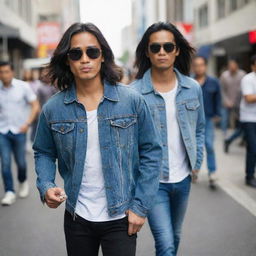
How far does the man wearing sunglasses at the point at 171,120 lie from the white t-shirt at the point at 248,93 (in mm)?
3367

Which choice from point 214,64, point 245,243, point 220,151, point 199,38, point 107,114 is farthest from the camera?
point 199,38

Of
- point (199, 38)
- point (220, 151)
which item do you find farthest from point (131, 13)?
point (220, 151)

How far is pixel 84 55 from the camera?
8.44 feet

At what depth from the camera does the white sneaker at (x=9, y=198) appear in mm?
6504

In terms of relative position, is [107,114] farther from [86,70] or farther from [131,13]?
[131,13]

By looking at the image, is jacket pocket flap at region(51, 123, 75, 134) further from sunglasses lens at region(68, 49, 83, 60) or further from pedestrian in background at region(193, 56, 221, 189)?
pedestrian in background at region(193, 56, 221, 189)

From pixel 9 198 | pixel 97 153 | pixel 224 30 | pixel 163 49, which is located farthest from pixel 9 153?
pixel 224 30

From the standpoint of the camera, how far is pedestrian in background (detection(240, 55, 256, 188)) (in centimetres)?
691

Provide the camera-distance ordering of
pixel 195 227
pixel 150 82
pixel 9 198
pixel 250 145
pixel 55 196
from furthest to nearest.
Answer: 1. pixel 250 145
2. pixel 9 198
3. pixel 195 227
4. pixel 150 82
5. pixel 55 196

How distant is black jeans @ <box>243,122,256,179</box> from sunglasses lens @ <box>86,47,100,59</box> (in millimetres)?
4959

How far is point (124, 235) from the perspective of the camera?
254cm

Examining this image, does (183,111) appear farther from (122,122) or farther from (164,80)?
(122,122)

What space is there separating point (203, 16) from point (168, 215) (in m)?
29.1

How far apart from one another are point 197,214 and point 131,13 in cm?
12331
